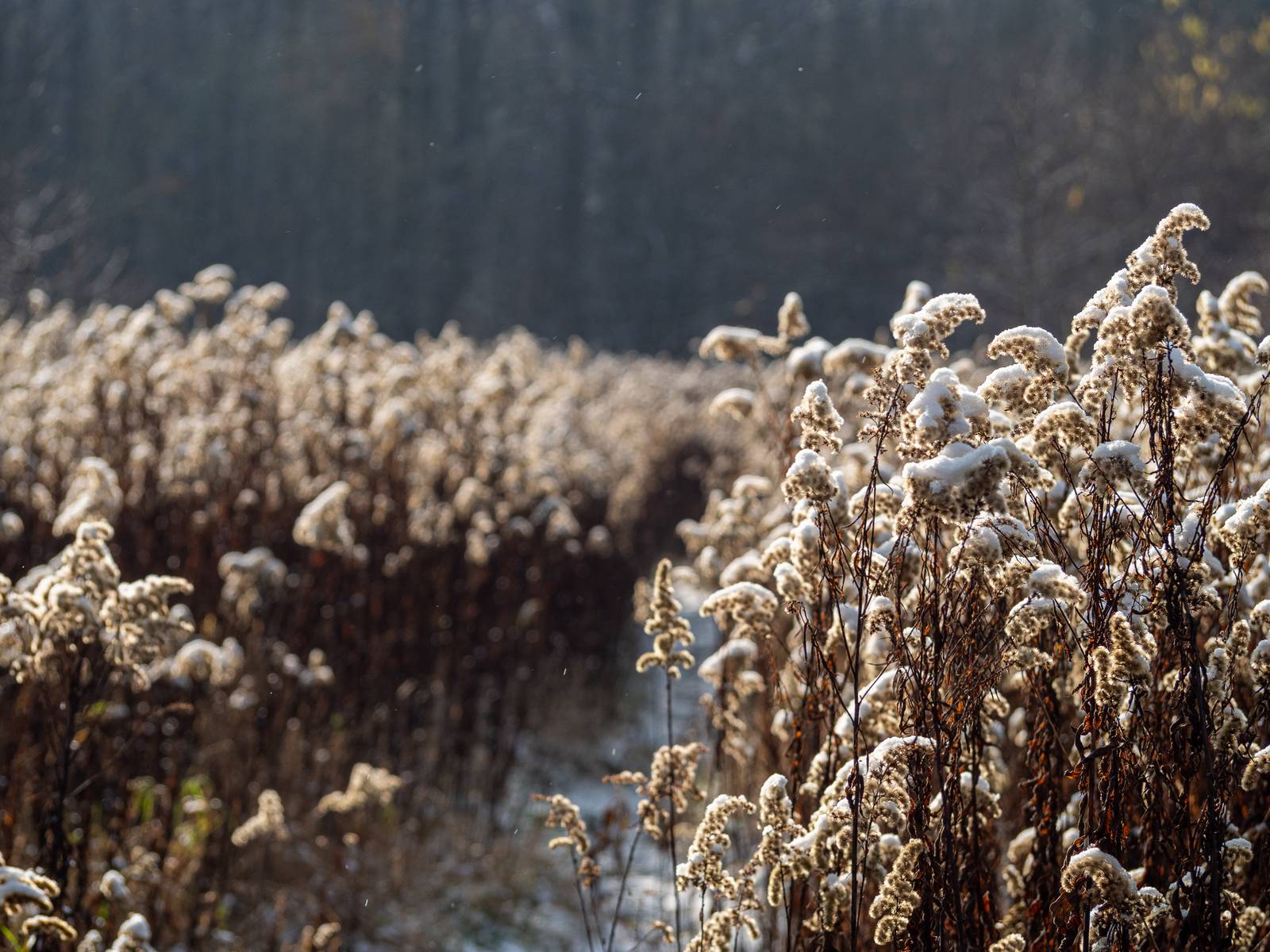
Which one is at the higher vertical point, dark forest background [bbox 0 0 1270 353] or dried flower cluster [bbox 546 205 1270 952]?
dark forest background [bbox 0 0 1270 353]

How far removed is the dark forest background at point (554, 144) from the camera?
3697 centimetres

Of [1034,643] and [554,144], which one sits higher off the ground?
[554,144]

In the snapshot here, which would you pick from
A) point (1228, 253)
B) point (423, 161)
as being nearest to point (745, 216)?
point (423, 161)

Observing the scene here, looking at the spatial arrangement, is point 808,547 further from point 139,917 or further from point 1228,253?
point 1228,253

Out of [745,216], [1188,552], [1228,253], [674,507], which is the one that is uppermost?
[745,216]

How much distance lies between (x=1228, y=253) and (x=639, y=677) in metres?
18.1

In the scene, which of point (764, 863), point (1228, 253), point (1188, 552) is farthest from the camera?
point (1228, 253)

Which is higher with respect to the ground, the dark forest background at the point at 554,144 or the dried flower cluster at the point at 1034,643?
the dark forest background at the point at 554,144

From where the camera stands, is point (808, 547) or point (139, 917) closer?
point (808, 547)

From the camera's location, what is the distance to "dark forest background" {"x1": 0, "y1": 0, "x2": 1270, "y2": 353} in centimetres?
3697

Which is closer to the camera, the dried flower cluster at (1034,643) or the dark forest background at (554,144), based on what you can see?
the dried flower cluster at (1034,643)

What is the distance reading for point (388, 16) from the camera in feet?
134

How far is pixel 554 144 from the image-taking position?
4116cm

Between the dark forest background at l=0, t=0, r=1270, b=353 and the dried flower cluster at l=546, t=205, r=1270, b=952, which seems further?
the dark forest background at l=0, t=0, r=1270, b=353
